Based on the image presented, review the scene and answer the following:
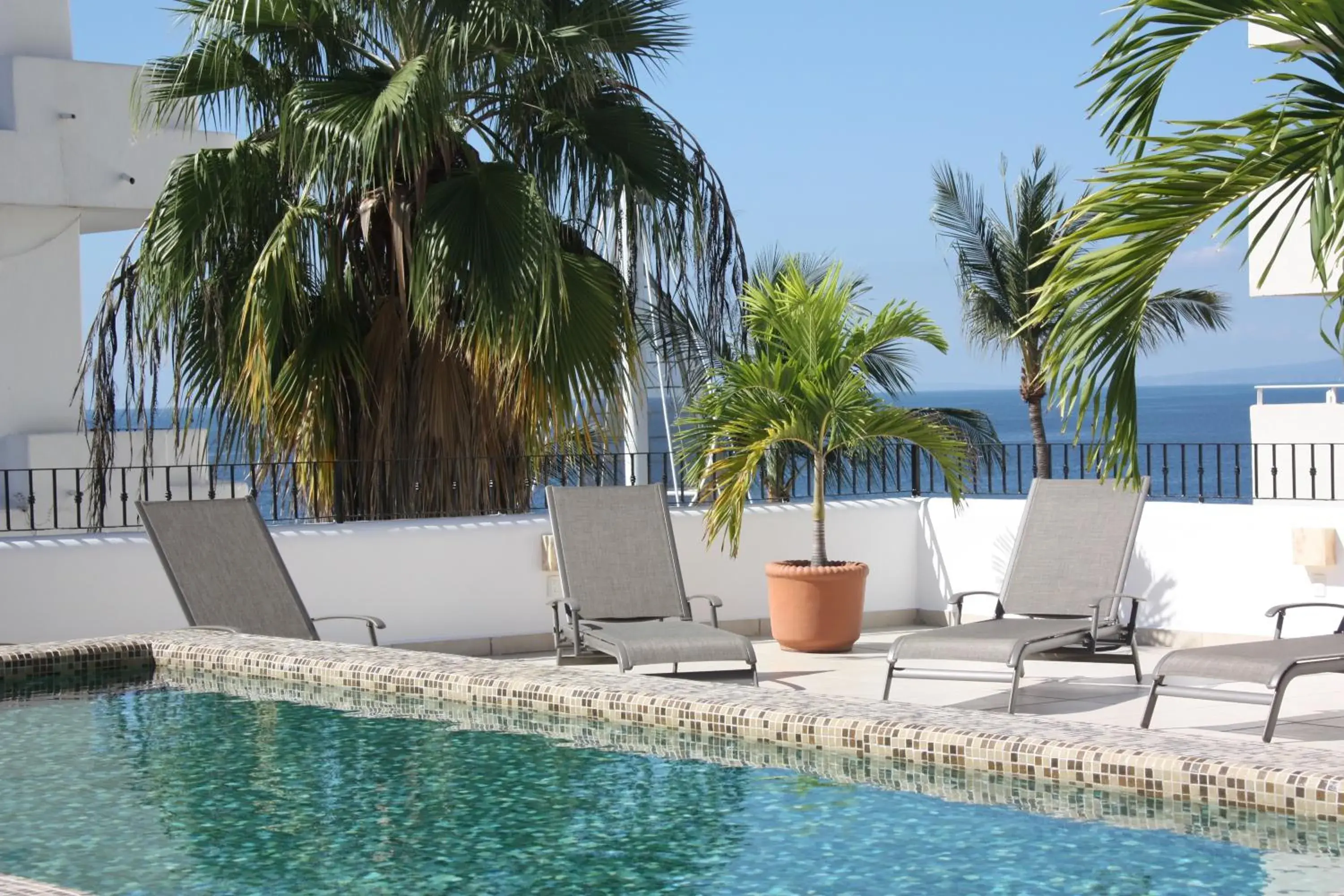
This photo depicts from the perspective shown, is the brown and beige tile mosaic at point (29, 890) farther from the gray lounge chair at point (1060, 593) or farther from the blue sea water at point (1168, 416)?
the blue sea water at point (1168, 416)

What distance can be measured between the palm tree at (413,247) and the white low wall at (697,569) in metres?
0.51

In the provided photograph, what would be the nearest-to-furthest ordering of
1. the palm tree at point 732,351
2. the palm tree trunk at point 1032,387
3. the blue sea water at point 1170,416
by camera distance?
1. the palm tree at point 732,351
2. the palm tree trunk at point 1032,387
3. the blue sea water at point 1170,416

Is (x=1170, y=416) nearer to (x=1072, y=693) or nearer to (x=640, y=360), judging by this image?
(x=640, y=360)

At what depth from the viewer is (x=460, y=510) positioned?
11164mm

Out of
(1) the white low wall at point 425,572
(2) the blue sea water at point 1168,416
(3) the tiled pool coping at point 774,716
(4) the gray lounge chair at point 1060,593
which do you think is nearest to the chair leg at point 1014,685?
(4) the gray lounge chair at point 1060,593

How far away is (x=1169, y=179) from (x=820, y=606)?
508cm

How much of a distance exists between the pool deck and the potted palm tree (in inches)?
13.2

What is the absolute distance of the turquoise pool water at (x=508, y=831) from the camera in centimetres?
452

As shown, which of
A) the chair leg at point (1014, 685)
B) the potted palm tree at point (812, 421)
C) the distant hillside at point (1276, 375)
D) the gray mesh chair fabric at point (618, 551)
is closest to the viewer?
the chair leg at point (1014, 685)

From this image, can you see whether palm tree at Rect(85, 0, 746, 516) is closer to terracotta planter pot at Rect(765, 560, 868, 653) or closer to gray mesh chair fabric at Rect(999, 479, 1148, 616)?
terracotta planter pot at Rect(765, 560, 868, 653)

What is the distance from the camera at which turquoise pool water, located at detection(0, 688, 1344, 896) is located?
14.8ft

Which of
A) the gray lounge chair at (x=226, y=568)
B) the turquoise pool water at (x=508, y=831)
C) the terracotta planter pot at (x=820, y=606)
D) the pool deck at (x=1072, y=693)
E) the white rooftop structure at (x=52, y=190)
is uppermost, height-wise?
the white rooftop structure at (x=52, y=190)

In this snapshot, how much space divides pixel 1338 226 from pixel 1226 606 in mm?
5183

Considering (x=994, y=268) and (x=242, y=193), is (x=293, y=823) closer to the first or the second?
(x=242, y=193)
